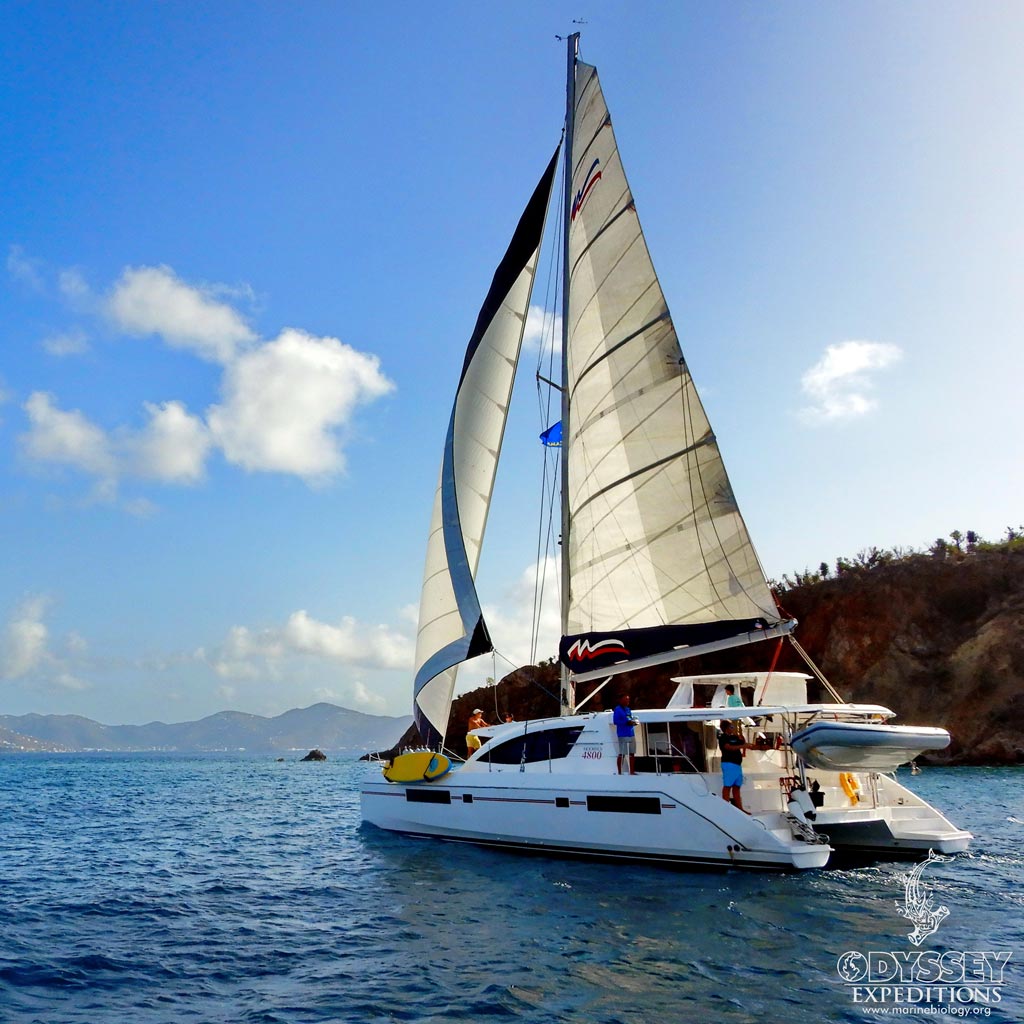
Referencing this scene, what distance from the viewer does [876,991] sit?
27.3ft

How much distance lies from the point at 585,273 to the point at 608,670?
9.00 m

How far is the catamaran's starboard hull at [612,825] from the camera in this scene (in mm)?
13320

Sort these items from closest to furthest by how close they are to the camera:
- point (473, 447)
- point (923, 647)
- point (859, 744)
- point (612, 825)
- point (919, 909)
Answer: point (919, 909) → point (859, 744) → point (612, 825) → point (473, 447) → point (923, 647)

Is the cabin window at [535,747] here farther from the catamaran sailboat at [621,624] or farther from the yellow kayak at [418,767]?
the yellow kayak at [418,767]

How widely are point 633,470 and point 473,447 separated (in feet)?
14.3

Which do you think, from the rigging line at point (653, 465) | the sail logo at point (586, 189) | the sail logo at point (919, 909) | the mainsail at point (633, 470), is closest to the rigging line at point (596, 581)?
the mainsail at point (633, 470)

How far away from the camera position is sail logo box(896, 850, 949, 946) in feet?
33.4

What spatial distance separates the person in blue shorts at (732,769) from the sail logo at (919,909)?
268 cm

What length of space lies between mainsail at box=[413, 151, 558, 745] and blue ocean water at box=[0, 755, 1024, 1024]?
391cm

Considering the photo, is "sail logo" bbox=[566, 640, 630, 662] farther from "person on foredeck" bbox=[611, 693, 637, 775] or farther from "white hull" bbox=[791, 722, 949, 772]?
"white hull" bbox=[791, 722, 949, 772]

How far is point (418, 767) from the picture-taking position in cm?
1847

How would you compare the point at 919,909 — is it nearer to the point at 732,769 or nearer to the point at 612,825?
the point at 732,769

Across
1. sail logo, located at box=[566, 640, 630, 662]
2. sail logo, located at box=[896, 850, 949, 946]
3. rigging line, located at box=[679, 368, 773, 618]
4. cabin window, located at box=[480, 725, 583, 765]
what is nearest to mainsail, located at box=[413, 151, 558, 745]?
cabin window, located at box=[480, 725, 583, 765]

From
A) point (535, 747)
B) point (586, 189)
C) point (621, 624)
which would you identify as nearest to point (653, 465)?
point (621, 624)
